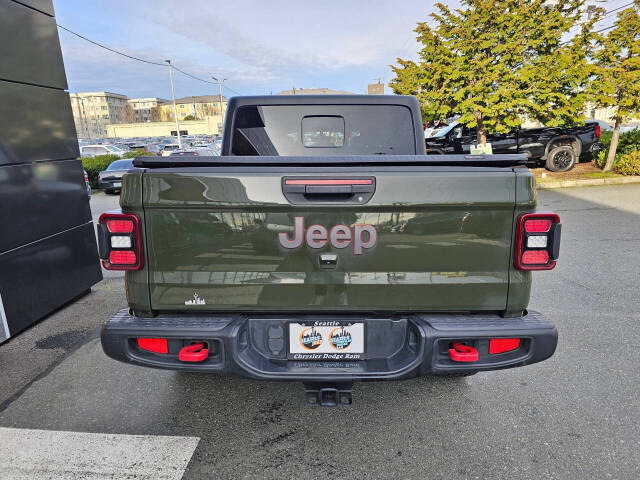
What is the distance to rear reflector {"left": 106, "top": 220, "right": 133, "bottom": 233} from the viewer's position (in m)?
2.05

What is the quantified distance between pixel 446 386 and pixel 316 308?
4.83 feet

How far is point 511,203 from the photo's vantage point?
1991 mm

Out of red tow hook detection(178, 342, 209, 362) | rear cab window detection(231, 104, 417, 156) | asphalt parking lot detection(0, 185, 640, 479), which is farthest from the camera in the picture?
rear cab window detection(231, 104, 417, 156)

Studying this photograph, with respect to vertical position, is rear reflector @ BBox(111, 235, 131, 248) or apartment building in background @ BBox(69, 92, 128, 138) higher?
apartment building in background @ BBox(69, 92, 128, 138)

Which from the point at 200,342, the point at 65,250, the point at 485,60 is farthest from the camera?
the point at 485,60

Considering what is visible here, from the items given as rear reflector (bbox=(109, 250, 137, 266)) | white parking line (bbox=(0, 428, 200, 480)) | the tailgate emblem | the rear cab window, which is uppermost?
Answer: the rear cab window

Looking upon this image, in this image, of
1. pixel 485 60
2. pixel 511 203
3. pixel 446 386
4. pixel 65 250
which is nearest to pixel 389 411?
pixel 446 386

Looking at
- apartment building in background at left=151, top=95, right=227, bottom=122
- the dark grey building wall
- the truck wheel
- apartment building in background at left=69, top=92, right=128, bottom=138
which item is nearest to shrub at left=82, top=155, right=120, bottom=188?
the dark grey building wall

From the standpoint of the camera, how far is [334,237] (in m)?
2.01

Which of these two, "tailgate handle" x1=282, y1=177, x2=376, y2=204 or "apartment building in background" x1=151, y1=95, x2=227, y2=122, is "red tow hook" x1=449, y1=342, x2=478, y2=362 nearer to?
"tailgate handle" x1=282, y1=177, x2=376, y2=204

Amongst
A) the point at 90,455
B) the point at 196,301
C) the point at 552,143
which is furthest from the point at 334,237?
the point at 552,143

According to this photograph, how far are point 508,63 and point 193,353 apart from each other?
1377 cm

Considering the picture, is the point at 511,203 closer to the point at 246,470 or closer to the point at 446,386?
the point at 446,386

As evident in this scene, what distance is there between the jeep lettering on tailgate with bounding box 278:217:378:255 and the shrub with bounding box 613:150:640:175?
1427cm
